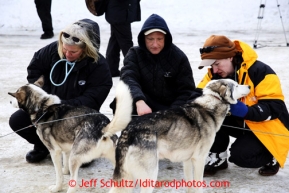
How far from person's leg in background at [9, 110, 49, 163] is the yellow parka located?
175 cm

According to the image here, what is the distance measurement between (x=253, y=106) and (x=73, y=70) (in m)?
1.43

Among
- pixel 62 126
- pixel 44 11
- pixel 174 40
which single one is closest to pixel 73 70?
pixel 62 126

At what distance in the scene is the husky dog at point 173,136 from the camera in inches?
98.1

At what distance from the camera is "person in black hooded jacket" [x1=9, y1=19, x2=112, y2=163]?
126 inches

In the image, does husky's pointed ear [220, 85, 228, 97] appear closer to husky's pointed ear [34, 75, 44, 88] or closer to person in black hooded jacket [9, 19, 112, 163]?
person in black hooded jacket [9, 19, 112, 163]

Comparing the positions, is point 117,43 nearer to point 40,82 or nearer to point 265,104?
point 40,82

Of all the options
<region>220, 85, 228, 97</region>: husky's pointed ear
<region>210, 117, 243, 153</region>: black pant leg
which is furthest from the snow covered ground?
<region>220, 85, 228, 97</region>: husky's pointed ear

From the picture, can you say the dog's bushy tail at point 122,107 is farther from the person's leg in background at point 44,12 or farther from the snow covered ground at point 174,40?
the person's leg in background at point 44,12

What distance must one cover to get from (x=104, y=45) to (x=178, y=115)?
7071 mm

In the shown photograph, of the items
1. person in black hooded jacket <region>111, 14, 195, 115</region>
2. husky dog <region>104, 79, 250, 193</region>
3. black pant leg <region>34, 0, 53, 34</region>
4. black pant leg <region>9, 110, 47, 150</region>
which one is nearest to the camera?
husky dog <region>104, 79, 250, 193</region>

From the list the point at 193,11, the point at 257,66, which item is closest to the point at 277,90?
the point at 257,66

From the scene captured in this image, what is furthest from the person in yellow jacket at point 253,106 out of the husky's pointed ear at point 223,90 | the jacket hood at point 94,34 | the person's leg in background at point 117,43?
the person's leg in background at point 117,43

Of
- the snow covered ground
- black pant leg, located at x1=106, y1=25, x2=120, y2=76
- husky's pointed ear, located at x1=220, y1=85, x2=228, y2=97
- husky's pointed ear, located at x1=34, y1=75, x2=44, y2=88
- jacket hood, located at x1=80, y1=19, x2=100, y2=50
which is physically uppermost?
jacket hood, located at x1=80, y1=19, x2=100, y2=50

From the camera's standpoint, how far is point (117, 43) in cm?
652
